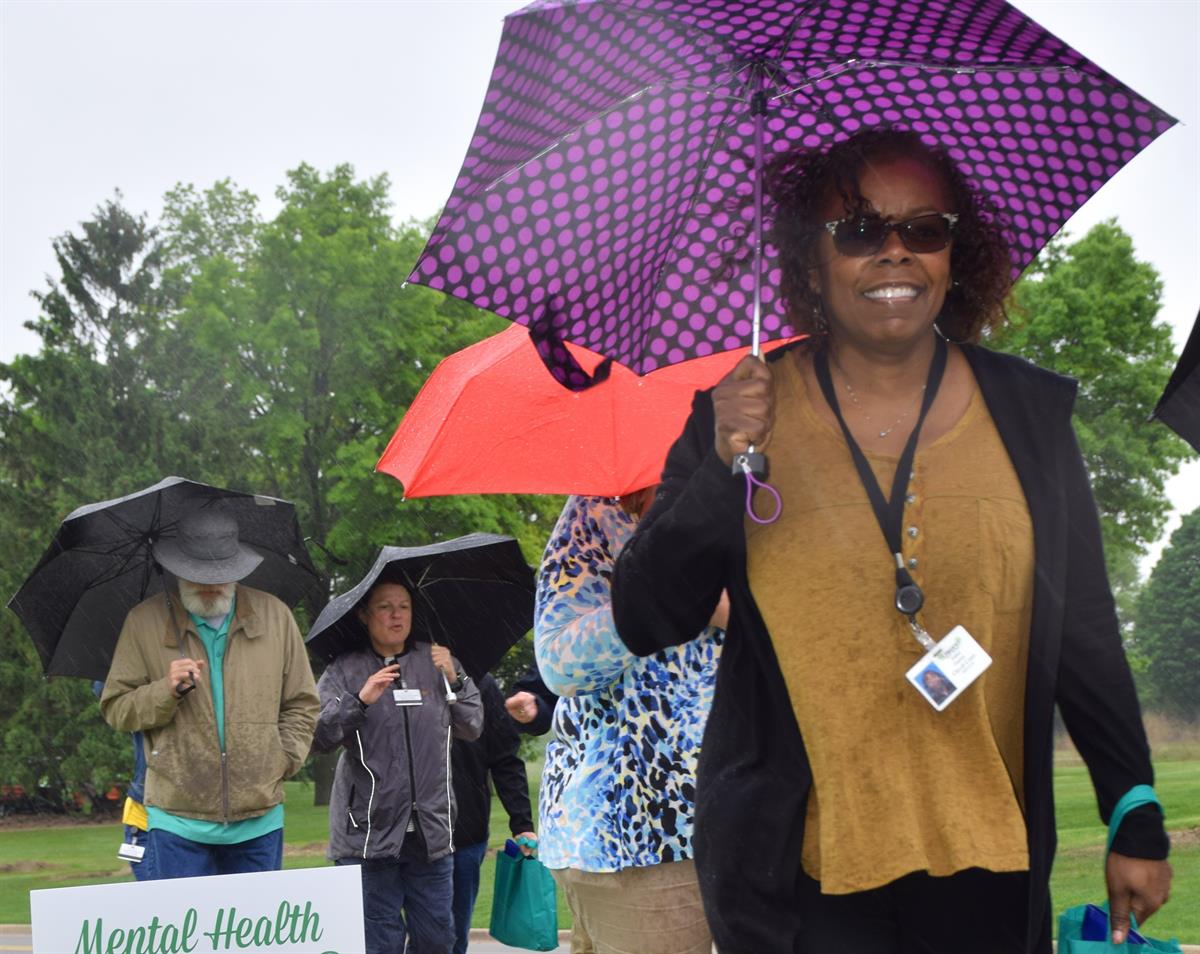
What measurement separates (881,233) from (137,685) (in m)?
5.62

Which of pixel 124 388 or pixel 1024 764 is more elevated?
pixel 124 388

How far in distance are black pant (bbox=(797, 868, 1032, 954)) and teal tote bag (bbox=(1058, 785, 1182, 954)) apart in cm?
16

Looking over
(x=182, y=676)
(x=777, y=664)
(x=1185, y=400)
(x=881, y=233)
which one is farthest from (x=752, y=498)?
(x=182, y=676)

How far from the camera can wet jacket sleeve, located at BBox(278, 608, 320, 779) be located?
7.88m

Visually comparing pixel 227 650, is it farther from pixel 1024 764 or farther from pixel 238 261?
pixel 238 261

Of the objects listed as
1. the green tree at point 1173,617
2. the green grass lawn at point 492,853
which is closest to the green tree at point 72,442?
the green grass lawn at point 492,853

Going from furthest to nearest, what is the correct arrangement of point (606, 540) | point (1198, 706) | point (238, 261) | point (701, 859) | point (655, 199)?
point (1198, 706) → point (238, 261) → point (606, 540) → point (655, 199) → point (701, 859)

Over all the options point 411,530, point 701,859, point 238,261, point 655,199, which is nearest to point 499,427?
point 655,199

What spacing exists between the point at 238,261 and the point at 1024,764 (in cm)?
3880

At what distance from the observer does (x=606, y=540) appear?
4.42m

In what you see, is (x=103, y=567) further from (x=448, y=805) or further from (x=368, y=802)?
(x=448, y=805)

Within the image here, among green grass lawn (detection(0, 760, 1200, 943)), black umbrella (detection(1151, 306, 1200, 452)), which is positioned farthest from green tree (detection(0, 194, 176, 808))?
black umbrella (detection(1151, 306, 1200, 452))

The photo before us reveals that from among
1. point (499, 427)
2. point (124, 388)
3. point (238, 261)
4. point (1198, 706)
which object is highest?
point (238, 261)

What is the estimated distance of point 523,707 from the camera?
7719 millimetres
